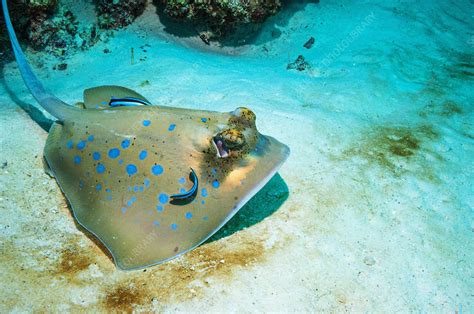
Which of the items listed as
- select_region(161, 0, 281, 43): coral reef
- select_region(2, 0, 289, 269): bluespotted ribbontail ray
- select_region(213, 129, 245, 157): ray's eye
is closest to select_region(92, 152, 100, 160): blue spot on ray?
select_region(2, 0, 289, 269): bluespotted ribbontail ray

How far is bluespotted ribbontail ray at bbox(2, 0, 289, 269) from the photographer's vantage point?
286cm

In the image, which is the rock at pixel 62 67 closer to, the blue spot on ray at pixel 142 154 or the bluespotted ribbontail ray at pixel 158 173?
the bluespotted ribbontail ray at pixel 158 173

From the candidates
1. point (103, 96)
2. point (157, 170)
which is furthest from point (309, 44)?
point (157, 170)

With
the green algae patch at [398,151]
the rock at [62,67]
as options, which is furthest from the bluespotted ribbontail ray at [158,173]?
the rock at [62,67]

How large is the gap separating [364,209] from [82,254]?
316 cm

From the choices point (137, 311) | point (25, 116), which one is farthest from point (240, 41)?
point (137, 311)

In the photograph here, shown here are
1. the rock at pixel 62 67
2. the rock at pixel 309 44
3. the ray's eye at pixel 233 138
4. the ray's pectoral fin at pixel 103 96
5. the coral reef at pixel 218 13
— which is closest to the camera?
the ray's eye at pixel 233 138

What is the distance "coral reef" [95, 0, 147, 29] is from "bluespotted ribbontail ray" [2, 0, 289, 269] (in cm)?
497

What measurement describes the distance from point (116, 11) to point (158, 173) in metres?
6.17

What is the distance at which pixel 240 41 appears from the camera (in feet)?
26.7

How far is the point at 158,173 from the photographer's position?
3059 millimetres

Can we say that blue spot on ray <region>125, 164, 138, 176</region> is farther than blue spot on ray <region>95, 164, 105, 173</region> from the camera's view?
No

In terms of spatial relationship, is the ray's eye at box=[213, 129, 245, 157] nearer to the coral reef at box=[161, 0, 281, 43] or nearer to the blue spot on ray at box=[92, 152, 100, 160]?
the blue spot on ray at box=[92, 152, 100, 160]

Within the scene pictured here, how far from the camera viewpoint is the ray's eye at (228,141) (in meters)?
3.03
